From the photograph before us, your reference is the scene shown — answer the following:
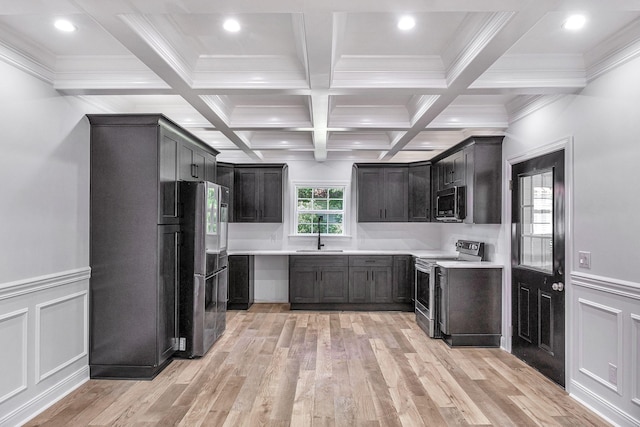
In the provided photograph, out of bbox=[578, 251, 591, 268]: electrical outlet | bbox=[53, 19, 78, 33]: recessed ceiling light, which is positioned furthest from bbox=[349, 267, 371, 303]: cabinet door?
bbox=[53, 19, 78, 33]: recessed ceiling light

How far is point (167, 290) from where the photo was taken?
3643 millimetres

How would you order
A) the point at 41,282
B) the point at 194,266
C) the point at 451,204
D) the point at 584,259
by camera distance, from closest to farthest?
the point at 41,282, the point at 584,259, the point at 194,266, the point at 451,204

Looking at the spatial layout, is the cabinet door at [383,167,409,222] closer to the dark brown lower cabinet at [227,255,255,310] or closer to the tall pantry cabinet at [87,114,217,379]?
the dark brown lower cabinet at [227,255,255,310]

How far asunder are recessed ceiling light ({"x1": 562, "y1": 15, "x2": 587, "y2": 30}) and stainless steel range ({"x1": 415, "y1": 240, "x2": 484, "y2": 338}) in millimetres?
2835

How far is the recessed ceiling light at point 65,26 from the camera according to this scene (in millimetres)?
2481

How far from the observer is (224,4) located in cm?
197

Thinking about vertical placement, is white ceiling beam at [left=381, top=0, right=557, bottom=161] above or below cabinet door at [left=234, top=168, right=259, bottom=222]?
above

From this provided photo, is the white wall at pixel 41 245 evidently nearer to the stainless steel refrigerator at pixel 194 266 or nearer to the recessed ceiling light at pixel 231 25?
the stainless steel refrigerator at pixel 194 266

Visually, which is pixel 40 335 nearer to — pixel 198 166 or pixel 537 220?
pixel 198 166

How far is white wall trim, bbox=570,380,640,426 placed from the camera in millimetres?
2611

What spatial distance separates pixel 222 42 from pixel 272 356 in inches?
118

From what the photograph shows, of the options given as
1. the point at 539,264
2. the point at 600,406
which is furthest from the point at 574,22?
the point at 600,406

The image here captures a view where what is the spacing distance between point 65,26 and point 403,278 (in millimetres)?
5183

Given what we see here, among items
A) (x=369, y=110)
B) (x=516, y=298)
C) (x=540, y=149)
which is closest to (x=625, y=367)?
(x=516, y=298)
